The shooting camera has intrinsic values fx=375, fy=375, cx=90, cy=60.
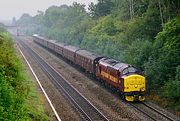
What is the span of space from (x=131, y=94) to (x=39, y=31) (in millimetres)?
140651

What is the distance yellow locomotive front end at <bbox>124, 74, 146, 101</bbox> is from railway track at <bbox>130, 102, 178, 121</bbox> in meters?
0.75

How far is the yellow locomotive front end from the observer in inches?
1209

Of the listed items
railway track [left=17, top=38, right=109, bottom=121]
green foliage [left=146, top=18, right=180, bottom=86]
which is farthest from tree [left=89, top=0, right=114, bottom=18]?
green foliage [left=146, top=18, right=180, bottom=86]

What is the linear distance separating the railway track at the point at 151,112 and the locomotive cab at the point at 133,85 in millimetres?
761

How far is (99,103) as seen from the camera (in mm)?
30719

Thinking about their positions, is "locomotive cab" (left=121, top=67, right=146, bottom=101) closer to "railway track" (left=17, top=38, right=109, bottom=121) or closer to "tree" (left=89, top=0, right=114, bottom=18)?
"railway track" (left=17, top=38, right=109, bottom=121)

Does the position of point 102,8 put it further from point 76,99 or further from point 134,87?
point 134,87

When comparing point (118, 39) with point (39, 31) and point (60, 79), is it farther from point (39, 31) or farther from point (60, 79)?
point (39, 31)

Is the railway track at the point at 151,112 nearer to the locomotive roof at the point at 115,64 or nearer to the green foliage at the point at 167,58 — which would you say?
the locomotive roof at the point at 115,64

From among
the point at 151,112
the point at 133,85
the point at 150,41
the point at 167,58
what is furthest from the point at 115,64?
the point at 150,41

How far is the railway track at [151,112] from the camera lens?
83.8 feet

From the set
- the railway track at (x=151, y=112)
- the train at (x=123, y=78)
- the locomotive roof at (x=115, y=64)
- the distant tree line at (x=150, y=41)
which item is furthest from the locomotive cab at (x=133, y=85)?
the distant tree line at (x=150, y=41)

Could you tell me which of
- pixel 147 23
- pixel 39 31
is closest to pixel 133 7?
pixel 147 23

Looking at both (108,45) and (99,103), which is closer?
(99,103)
